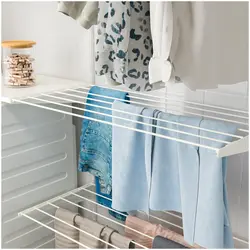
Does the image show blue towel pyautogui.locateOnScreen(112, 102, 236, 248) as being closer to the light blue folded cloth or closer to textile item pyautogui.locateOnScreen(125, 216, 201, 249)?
the light blue folded cloth

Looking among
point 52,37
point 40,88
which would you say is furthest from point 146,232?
point 52,37

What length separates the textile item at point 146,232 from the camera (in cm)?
152

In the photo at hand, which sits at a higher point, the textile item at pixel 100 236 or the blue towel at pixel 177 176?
the blue towel at pixel 177 176

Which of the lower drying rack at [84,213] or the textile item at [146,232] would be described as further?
the lower drying rack at [84,213]

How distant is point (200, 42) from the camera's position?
3.16ft

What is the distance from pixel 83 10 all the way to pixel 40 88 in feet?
2.08

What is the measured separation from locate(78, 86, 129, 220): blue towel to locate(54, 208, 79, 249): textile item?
17 cm

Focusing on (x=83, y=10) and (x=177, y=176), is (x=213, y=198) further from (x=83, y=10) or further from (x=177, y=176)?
(x=83, y=10)

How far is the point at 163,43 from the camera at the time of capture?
37.9 inches

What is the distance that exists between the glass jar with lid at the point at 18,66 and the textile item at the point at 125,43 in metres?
0.69

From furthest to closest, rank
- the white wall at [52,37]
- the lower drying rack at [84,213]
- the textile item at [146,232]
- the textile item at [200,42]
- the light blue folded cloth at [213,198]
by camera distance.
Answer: the white wall at [52,37]
the lower drying rack at [84,213]
the textile item at [146,232]
the light blue folded cloth at [213,198]
the textile item at [200,42]

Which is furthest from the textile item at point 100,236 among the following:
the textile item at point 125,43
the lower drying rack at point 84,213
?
the textile item at point 125,43

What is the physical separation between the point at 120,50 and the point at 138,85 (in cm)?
Result: 11

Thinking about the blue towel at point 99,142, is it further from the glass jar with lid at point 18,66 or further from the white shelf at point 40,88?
the glass jar with lid at point 18,66
